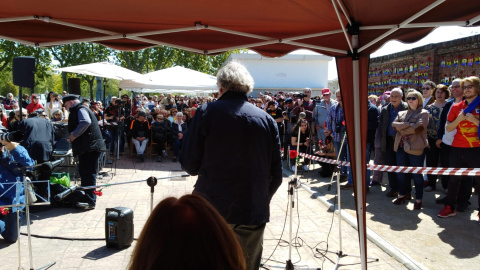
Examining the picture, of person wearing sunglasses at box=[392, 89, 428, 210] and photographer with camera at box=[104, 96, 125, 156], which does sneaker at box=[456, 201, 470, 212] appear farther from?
photographer with camera at box=[104, 96, 125, 156]

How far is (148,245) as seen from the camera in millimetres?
1001

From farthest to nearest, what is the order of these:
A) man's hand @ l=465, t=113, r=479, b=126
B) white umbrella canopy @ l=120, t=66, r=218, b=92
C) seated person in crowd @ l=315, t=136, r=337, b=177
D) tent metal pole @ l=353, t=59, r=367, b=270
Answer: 1. white umbrella canopy @ l=120, t=66, r=218, b=92
2. seated person in crowd @ l=315, t=136, r=337, b=177
3. man's hand @ l=465, t=113, r=479, b=126
4. tent metal pole @ l=353, t=59, r=367, b=270

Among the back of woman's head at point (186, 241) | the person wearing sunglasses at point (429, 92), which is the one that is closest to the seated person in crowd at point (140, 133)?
the person wearing sunglasses at point (429, 92)

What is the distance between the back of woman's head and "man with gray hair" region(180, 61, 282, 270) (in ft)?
5.31

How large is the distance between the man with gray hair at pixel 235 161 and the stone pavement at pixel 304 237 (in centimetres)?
188

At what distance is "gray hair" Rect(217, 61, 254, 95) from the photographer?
2906 millimetres

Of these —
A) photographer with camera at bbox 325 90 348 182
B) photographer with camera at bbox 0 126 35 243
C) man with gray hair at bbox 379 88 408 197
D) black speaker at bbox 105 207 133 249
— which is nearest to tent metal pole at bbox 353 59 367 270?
black speaker at bbox 105 207 133 249

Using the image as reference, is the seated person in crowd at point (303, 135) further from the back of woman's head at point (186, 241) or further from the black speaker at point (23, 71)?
the back of woman's head at point (186, 241)

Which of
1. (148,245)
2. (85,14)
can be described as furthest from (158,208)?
(85,14)

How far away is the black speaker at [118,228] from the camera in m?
4.88

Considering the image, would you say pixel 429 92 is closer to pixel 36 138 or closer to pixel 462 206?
pixel 462 206

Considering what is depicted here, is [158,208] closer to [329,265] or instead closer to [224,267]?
[224,267]

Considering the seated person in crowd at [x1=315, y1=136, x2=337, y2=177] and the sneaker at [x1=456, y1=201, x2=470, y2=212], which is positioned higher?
the seated person in crowd at [x1=315, y1=136, x2=337, y2=177]

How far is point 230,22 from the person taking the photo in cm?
354
